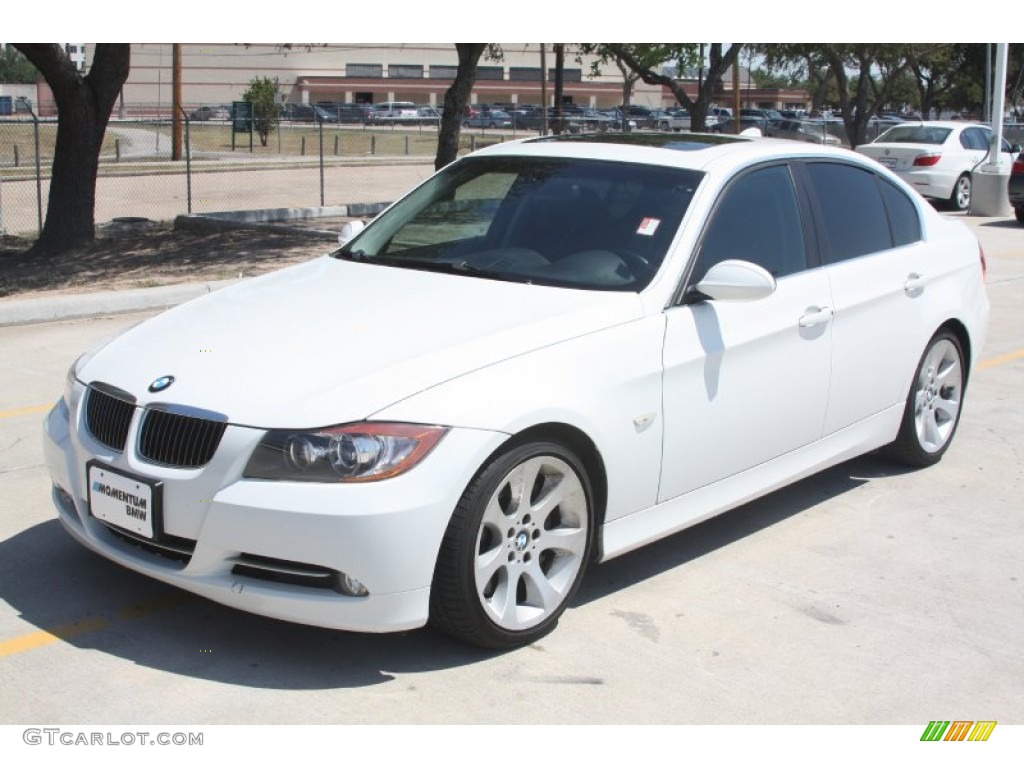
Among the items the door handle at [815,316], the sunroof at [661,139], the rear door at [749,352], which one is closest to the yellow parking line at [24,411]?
the sunroof at [661,139]

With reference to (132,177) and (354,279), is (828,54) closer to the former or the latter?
(132,177)

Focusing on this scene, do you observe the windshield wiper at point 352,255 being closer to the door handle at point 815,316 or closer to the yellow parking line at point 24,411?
the door handle at point 815,316

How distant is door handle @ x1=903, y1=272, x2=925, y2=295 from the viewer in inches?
243

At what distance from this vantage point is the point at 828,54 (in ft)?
144

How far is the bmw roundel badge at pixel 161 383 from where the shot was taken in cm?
435

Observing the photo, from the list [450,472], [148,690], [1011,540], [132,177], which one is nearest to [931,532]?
[1011,540]

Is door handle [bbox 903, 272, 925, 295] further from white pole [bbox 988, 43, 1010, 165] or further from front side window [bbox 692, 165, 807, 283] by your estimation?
white pole [bbox 988, 43, 1010, 165]

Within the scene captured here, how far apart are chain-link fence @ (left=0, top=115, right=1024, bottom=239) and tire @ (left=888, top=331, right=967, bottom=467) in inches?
524

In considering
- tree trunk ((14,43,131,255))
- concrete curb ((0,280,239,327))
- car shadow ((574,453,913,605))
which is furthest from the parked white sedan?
car shadow ((574,453,913,605))

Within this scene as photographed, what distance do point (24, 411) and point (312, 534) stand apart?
413 cm

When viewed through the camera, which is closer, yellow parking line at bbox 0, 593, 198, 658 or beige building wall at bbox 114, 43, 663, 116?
yellow parking line at bbox 0, 593, 198, 658

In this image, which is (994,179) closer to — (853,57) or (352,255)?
(352,255)

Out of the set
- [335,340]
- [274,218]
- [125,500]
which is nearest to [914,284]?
[335,340]

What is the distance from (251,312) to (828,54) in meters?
42.1
